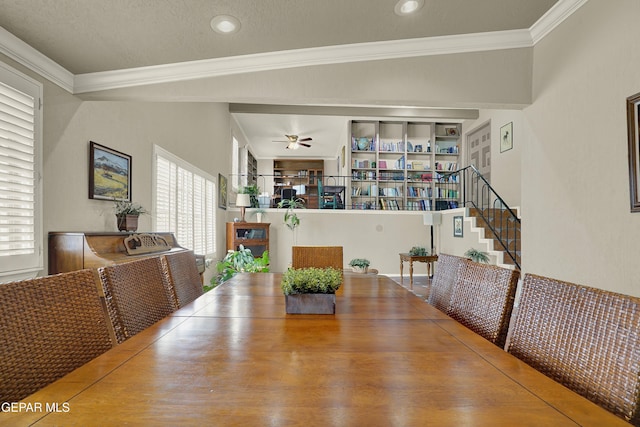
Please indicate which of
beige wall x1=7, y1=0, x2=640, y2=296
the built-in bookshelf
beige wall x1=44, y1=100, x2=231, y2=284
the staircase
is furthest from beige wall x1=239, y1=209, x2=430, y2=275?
beige wall x1=7, y1=0, x2=640, y2=296

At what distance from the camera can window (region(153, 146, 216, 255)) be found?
4.27 metres

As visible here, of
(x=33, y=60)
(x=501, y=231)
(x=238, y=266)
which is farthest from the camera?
(x=501, y=231)

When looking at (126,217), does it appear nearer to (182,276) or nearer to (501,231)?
(182,276)

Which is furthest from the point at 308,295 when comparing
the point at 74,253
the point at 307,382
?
the point at 74,253

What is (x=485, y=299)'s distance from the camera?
1375 mm

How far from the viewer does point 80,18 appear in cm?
217

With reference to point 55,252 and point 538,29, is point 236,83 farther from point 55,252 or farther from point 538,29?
point 538,29

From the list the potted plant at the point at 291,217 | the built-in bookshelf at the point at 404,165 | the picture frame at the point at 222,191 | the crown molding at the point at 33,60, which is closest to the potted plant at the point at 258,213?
the potted plant at the point at 291,217

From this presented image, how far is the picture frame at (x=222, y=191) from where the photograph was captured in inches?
275

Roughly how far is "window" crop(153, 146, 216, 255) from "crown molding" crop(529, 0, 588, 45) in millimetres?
3961

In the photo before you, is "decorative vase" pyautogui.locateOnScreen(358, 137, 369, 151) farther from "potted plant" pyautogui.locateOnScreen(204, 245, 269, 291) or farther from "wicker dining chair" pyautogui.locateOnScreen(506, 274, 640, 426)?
"wicker dining chair" pyautogui.locateOnScreen(506, 274, 640, 426)

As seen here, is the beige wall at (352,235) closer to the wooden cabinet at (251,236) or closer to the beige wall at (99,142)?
the wooden cabinet at (251,236)

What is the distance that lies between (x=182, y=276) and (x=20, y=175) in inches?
54.0

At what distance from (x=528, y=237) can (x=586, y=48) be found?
157cm
